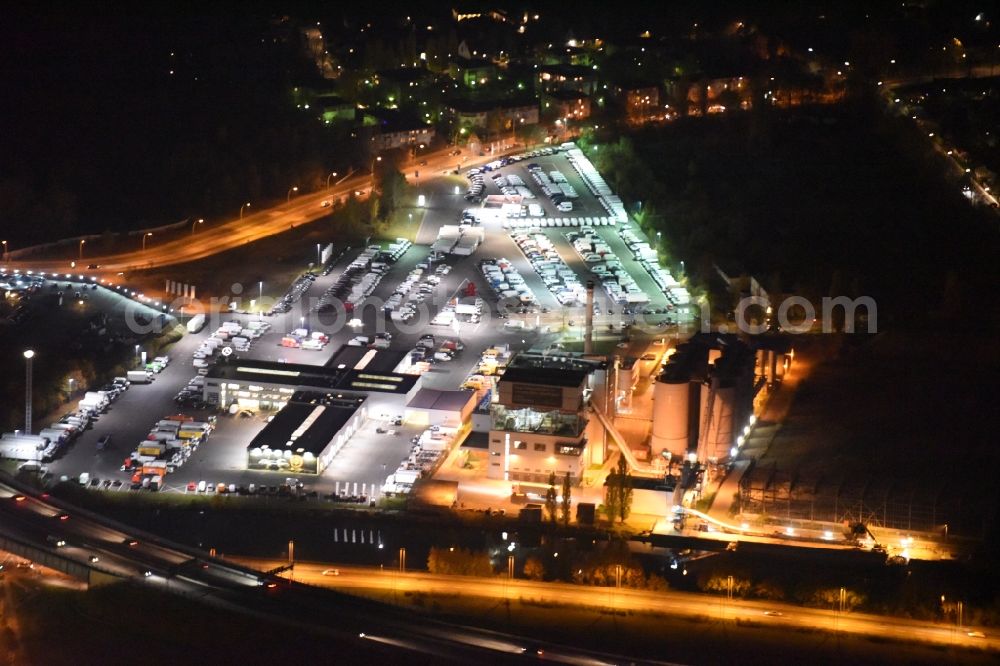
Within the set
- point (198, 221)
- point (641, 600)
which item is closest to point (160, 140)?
point (198, 221)

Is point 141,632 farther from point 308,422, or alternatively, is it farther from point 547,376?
point 547,376

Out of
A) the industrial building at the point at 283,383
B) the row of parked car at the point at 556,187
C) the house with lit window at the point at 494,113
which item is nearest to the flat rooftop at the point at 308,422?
the industrial building at the point at 283,383

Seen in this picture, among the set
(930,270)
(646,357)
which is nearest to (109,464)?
(646,357)

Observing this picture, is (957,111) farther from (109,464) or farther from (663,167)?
(109,464)

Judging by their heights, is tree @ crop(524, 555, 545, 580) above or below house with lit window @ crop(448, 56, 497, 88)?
below

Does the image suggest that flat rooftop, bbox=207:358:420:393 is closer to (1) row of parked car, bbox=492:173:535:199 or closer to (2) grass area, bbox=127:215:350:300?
(2) grass area, bbox=127:215:350:300

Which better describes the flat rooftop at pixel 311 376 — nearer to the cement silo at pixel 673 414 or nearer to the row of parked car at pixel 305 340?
the row of parked car at pixel 305 340

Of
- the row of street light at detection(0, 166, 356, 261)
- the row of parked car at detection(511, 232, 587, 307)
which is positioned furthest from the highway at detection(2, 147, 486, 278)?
the row of parked car at detection(511, 232, 587, 307)
